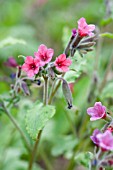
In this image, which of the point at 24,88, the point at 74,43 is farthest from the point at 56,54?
the point at 74,43

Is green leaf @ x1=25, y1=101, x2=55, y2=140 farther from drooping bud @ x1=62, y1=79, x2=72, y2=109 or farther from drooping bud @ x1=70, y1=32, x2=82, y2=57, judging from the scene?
drooping bud @ x1=70, y1=32, x2=82, y2=57

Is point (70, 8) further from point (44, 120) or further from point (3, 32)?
point (44, 120)

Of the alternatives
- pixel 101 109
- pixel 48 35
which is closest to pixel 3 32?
pixel 48 35

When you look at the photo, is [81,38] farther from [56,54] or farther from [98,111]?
[56,54]

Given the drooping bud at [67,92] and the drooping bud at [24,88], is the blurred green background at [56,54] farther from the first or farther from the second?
the drooping bud at [67,92]

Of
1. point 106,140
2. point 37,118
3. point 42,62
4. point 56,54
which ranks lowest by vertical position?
point 106,140

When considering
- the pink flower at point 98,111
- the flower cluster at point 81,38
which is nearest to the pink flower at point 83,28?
the flower cluster at point 81,38
